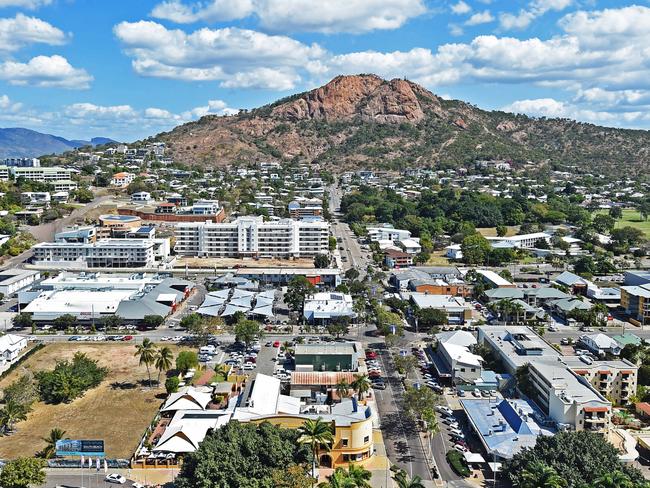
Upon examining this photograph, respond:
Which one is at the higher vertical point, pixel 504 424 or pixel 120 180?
pixel 120 180

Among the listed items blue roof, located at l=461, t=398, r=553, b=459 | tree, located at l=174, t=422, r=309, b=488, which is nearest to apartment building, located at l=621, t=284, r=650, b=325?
blue roof, located at l=461, t=398, r=553, b=459

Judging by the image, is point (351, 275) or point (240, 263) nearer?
point (351, 275)

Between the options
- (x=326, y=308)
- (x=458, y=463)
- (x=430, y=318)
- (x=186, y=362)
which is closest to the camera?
(x=458, y=463)

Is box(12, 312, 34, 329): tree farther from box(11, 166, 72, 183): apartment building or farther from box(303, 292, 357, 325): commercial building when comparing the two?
box(11, 166, 72, 183): apartment building

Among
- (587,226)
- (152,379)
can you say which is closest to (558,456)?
(152,379)

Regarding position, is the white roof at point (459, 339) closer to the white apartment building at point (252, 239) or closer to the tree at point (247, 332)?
the tree at point (247, 332)

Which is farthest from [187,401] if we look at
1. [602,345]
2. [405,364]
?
[602,345]

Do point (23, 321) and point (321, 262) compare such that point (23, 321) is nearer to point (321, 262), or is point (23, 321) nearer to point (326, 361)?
point (326, 361)
